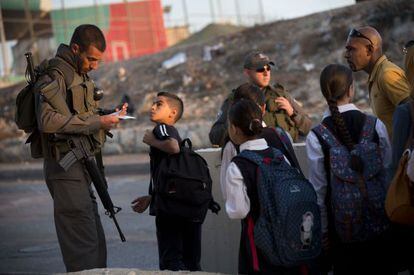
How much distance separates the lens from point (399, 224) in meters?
4.00

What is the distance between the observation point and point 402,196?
12.3ft

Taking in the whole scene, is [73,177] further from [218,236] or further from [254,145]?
[254,145]

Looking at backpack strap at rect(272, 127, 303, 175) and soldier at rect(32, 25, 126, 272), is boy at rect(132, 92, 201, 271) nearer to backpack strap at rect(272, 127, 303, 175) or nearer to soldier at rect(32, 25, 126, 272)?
soldier at rect(32, 25, 126, 272)

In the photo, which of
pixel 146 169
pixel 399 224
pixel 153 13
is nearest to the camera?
pixel 399 224

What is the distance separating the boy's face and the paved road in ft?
6.84

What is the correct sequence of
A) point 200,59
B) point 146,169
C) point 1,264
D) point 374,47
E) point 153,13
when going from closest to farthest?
point 374,47, point 1,264, point 146,169, point 200,59, point 153,13

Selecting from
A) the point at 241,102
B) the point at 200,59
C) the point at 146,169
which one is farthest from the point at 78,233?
the point at 200,59

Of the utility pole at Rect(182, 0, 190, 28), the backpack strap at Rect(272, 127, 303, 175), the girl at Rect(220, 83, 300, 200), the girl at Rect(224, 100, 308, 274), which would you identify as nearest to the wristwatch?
the girl at Rect(220, 83, 300, 200)

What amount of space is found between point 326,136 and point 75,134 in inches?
65.0

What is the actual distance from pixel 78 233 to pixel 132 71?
52.1 feet

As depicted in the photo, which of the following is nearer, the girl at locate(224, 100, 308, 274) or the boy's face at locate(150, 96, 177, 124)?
the girl at locate(224, 100, 308, 274)

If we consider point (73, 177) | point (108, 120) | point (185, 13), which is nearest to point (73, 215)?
point (73, 177)

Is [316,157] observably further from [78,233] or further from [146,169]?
[146,169]

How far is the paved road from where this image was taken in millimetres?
7277
